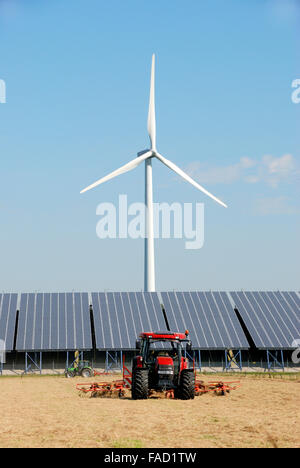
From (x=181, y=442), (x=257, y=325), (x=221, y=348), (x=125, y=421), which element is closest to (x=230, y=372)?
(x=221, y=348)

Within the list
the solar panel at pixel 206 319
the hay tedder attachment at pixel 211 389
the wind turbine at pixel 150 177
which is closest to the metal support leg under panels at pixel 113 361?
the solar panel at pixel 206 319

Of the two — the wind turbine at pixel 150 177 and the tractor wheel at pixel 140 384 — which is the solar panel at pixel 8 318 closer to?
the wind turbine at pixel 150 177

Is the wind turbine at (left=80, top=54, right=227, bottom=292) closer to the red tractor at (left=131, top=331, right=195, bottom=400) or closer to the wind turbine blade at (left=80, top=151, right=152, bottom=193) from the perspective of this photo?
the wind turbine blade at (left=80, top=151, right=152, bottom=193)

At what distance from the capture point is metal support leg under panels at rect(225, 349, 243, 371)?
45.3 m

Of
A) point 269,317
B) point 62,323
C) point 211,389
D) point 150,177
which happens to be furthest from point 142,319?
point 211,389

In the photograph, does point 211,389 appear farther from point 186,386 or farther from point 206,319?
point 206,319

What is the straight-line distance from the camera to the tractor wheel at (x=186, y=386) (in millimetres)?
23453

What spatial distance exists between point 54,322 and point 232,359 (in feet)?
51.5

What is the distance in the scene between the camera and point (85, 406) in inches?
872

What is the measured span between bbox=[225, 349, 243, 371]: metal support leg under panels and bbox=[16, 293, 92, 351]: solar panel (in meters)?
11.8

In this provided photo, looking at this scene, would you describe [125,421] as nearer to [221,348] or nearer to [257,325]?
[221,348]

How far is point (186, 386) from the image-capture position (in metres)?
23.5

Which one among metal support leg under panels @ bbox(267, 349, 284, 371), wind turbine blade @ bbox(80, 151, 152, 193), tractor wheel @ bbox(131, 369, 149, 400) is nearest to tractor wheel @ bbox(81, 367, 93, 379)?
metal support leg under panels @ bbox(267, 349, 284, 371)
